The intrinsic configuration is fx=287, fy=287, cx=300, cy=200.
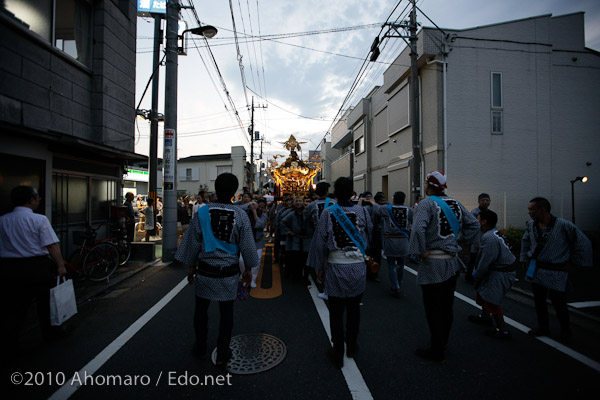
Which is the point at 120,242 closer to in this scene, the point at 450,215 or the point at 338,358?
the point at 338,358

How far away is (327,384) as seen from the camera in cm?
267

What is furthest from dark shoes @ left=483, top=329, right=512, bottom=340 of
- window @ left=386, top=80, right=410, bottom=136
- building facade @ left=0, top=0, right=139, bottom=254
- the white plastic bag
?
window @ left=386, top=80, right=410, bottom=136

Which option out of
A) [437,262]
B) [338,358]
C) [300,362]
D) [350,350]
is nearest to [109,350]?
[300,362]

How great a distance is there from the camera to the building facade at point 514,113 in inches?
487

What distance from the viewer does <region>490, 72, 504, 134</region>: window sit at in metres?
12.6

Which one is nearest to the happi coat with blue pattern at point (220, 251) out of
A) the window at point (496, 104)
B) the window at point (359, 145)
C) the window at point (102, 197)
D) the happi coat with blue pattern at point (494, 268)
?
the happi coat with blue pattern at point (494, 268)

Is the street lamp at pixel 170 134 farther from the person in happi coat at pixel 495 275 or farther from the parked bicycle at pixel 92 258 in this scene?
the person in happi coat at pixel 495 275

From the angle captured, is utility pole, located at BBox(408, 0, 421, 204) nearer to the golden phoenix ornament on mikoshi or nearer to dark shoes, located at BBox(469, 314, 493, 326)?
the golden phoenix ornament on mikoshi

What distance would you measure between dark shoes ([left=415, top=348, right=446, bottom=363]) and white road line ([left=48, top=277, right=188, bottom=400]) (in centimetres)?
339

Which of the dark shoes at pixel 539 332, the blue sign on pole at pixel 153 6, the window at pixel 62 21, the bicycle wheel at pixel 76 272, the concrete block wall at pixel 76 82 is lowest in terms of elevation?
the dark shoes at pixel 539 332

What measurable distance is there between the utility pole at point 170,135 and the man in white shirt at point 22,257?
4.58 meters

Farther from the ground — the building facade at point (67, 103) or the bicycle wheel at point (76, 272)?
the building facade at point (67, 103)

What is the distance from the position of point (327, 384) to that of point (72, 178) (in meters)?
7.40

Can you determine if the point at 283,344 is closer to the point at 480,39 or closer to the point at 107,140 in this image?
the point at 107,140
